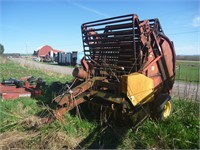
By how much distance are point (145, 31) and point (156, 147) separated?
2499mm

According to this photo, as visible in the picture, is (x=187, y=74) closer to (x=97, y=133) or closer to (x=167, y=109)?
(x=167, y=109)

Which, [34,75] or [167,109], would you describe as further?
[34,75]

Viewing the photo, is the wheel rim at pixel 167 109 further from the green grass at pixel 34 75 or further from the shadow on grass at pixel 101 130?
the green grass at pixel 34 75

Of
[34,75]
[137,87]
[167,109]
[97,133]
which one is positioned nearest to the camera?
[137,87]

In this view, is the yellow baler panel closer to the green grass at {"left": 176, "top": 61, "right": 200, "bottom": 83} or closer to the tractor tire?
the tractor tire

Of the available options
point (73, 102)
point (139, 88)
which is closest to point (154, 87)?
point (139, 88)

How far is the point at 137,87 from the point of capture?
4254 mm

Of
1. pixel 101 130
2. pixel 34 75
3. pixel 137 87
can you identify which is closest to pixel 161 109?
pixel 137 87

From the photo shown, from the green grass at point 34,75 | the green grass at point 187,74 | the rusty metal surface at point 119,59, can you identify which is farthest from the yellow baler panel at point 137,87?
the green grass at point 34,75

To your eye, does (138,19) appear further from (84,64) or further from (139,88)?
(84,64)

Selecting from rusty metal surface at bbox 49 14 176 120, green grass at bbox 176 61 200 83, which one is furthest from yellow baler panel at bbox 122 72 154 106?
green grass at bbox 176 61 200 83

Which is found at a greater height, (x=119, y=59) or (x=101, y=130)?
(x=119, y=59)

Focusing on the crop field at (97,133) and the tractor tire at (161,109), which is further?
the tractor tire at (161,109)

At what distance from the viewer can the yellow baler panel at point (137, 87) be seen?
13.4 ft
